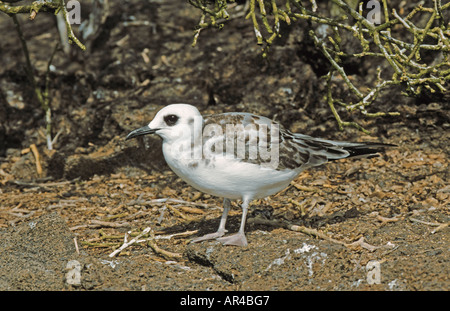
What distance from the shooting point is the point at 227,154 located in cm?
538

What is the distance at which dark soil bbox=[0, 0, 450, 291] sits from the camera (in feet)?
16.4

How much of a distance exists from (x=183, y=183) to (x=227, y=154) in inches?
81.6

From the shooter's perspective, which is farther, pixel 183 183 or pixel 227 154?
pixel 183 183

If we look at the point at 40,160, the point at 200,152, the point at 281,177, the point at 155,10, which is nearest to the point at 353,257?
the point at 281,177

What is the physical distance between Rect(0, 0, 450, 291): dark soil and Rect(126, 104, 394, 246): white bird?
0.45m

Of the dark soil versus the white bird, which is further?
the white bird

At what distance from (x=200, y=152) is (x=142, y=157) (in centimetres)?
247

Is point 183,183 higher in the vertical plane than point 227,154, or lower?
lower

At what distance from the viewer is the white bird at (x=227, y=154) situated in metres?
5.34

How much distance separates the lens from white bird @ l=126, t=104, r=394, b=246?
17.5ft

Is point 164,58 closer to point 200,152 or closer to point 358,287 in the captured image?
point 200,152

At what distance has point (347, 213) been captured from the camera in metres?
6.18

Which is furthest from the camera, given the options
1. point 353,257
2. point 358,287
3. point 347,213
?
point 347,213

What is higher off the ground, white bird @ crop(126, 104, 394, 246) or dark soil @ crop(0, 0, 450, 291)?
white bird @ crop(126, 104, 394, 246)
